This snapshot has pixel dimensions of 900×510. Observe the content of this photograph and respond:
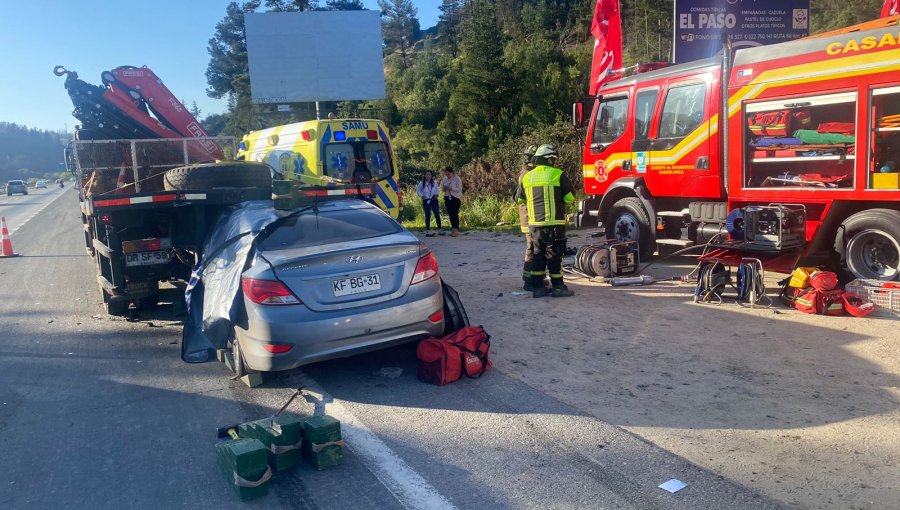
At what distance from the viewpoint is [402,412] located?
5.04 meters

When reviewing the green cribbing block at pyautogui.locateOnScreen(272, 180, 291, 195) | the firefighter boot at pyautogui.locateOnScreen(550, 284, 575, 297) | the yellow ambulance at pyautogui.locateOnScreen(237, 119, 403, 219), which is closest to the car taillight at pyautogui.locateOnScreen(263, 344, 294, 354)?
the green cribbing block at pyautogui.locateOnScreen(272, 180, 291, 195)

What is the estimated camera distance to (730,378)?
554 centimetres

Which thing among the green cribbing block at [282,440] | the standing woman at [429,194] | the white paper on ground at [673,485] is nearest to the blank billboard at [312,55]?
the standing woman at [429,194]

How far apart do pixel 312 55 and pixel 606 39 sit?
13.1 meters

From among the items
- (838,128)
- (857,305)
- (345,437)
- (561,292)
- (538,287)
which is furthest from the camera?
(538,287)

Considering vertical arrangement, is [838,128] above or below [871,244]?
above

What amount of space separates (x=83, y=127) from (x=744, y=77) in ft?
34.7

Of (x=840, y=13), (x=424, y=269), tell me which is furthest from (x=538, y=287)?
(x=840, y=13)

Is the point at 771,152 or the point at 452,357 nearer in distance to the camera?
the point at 452,357

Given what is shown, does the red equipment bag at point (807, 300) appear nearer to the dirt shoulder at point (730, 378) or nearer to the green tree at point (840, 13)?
the dirt shoulder at point (730, 378)

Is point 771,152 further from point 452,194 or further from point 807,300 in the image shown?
point 452,194

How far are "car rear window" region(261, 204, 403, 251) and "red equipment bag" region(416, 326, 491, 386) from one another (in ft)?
3.45

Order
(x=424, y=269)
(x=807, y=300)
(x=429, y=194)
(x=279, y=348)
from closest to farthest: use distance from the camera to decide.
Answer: (x=279, y=348) < (x=424, y=269) < (x=807, y=300) < (x=429, y=194)

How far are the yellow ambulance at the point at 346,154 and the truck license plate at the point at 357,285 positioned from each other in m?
8.29
